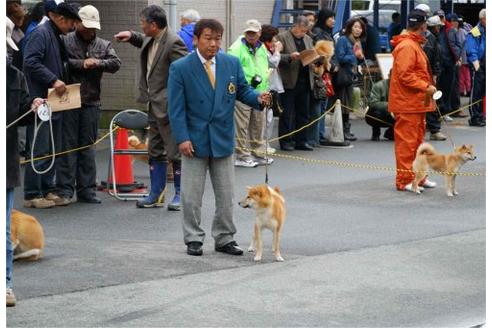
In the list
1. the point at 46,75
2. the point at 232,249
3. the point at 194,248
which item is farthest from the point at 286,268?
the point at 46,75

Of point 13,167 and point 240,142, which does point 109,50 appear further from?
point 13,167

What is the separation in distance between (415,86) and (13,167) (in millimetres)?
6654

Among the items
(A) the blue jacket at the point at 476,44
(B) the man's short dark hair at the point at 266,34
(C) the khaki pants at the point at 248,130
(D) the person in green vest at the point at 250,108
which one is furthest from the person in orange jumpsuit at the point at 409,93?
(A) the blue jacket at the point at 476,44

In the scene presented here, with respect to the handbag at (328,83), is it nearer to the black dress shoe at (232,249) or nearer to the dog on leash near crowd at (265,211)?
the black dress shoe at (232,249)

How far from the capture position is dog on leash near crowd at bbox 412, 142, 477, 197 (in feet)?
44.4

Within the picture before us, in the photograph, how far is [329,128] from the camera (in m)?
18.3

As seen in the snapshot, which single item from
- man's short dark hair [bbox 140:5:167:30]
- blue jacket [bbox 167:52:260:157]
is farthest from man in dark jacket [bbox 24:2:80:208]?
blue jacket [bbox 167:52:260:157]

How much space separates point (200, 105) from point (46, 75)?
8.62 feet

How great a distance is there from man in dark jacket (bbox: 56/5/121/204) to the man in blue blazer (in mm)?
2748

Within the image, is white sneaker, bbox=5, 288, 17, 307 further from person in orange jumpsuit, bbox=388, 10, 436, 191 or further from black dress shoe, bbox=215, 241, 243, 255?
person in orange jumpsuit, bbox=388, 10, 436, 191

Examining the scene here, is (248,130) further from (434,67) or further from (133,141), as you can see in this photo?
(434,67)

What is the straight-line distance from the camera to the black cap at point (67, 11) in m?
11.9

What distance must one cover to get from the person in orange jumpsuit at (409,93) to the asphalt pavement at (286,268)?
0.43 meters

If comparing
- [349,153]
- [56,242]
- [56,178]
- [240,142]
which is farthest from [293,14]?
[56,242]
